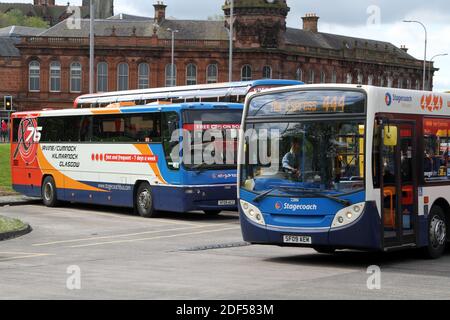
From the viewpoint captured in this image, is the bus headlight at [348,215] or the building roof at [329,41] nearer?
the bus headlight at [348,215]

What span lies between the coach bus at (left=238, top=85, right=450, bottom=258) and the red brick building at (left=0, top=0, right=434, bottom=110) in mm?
91574

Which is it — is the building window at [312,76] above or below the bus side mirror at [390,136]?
above

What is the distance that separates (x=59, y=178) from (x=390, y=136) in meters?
18.2

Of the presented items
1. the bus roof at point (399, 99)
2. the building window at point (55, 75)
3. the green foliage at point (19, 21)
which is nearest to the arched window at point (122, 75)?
the building window at point (55, 75)

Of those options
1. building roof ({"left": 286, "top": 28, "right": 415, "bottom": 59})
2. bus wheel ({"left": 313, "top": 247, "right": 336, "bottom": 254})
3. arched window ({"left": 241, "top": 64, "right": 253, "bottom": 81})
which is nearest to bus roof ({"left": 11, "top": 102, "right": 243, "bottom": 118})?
bus wheel ({"left": 313, "top": 247, "right": 336, "bottom": 254})

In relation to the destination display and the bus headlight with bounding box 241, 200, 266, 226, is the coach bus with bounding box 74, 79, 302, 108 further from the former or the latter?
the bus headlight with bounding box 241, 200, 266, 226

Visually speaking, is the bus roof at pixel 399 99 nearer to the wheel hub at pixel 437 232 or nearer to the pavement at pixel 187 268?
the wheel hub at pixel 437 232

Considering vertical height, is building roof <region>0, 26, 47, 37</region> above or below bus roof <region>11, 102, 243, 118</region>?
above

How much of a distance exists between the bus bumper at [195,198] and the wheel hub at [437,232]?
1020 cm

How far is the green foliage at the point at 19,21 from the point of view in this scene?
18200cm

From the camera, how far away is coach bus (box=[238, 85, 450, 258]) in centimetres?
1566

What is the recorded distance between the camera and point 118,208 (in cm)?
3203

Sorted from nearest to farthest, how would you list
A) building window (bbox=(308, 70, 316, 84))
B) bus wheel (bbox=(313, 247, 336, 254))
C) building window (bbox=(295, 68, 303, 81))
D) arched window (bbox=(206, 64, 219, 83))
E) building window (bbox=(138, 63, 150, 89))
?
bus wheel (bbox=(313, 247, 336, 254)), arched window (bbox=(206, 64, 219, 83)), building window (bbox=(138, 63, 150, 89)), building window (bbox=(295, 68, 303, 81)), building window (bbox=(308, 70, 316, 84))
